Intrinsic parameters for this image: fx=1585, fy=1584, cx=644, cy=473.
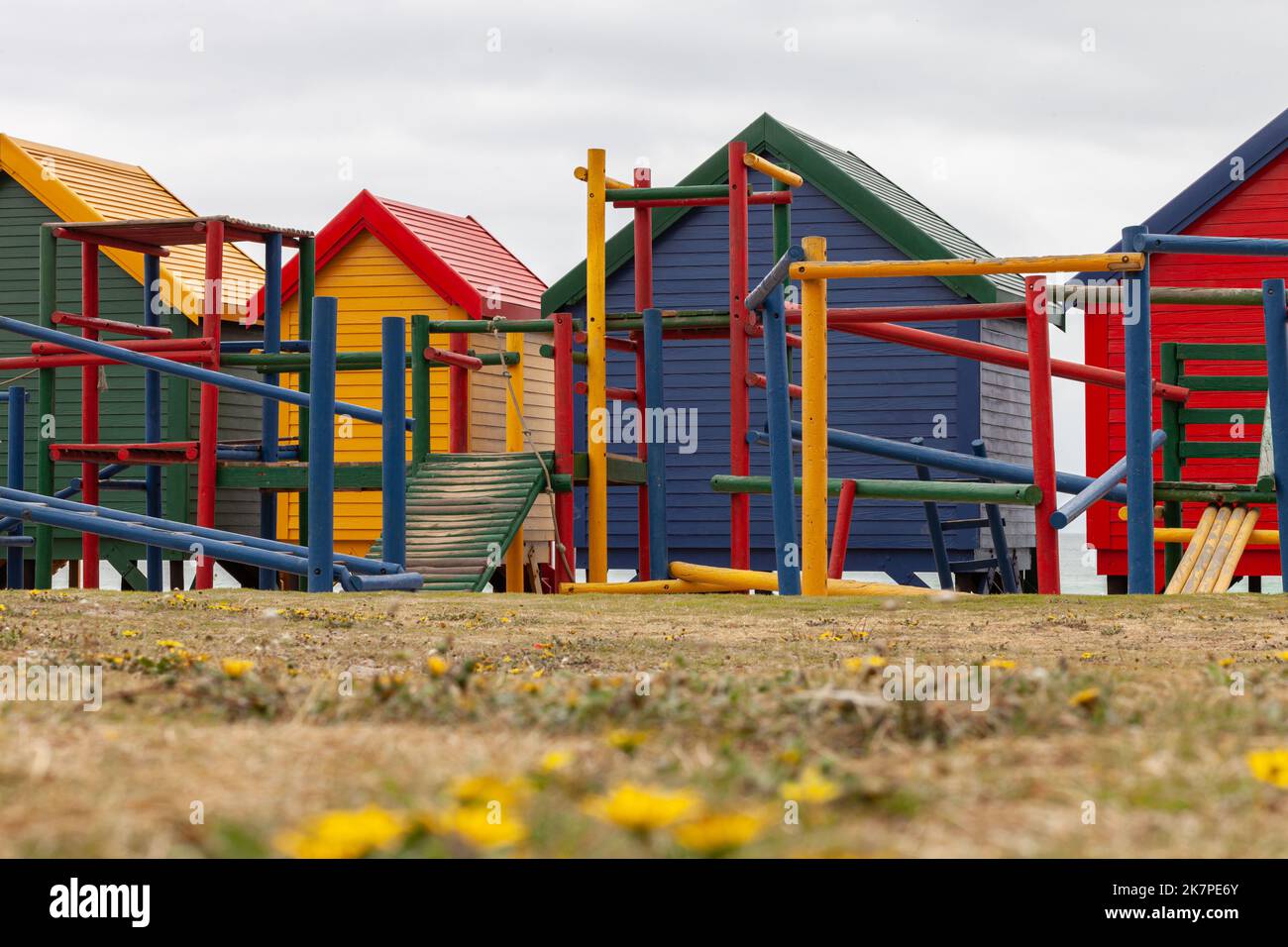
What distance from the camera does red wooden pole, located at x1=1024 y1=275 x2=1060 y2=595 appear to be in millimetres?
8555

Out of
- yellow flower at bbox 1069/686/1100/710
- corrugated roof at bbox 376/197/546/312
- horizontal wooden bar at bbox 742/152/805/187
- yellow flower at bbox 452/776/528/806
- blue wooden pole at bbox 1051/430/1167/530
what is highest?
corrugated roof at bbox 376/197/546/312

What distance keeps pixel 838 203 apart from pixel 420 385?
18.1 feet

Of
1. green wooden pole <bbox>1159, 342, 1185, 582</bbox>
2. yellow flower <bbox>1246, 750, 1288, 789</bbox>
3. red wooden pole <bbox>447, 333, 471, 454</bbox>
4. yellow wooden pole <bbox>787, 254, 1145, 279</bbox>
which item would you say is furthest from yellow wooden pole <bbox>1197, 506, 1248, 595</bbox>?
yellow flower <bbox>1246, 750, 1288, 789</bbox>

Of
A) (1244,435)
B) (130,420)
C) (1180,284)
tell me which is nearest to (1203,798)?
(1244,435)

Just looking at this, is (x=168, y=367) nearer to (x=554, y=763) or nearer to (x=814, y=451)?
(x=814, y=451)

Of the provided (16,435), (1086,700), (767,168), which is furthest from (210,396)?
(1086,700)

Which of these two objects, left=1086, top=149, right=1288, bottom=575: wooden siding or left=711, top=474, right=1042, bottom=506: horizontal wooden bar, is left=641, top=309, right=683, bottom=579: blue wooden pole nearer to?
left=711, top=474, right=1042, bottom=506: horizontal wooden bar

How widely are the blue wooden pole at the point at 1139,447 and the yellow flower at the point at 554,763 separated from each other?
20.0ft

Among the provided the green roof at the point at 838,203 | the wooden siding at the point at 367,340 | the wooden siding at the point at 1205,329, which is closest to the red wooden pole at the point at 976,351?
the wooden siding at the point at 1205,329

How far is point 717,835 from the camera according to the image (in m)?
1.86

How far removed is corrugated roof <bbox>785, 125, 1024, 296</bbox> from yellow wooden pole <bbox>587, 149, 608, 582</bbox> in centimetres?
438

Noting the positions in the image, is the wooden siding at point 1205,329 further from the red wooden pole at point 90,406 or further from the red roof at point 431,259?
the red wooden pole at point 90,406

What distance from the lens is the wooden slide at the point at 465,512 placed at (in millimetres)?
10875

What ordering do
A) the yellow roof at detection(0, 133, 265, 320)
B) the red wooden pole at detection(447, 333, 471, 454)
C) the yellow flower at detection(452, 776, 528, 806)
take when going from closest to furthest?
the yellow flower at detection(452, 776, 528, 806) → the red wooden pole at detection(447, 333, 471, 454) → the yellow roof at detection(0, 133, 265, 320)
